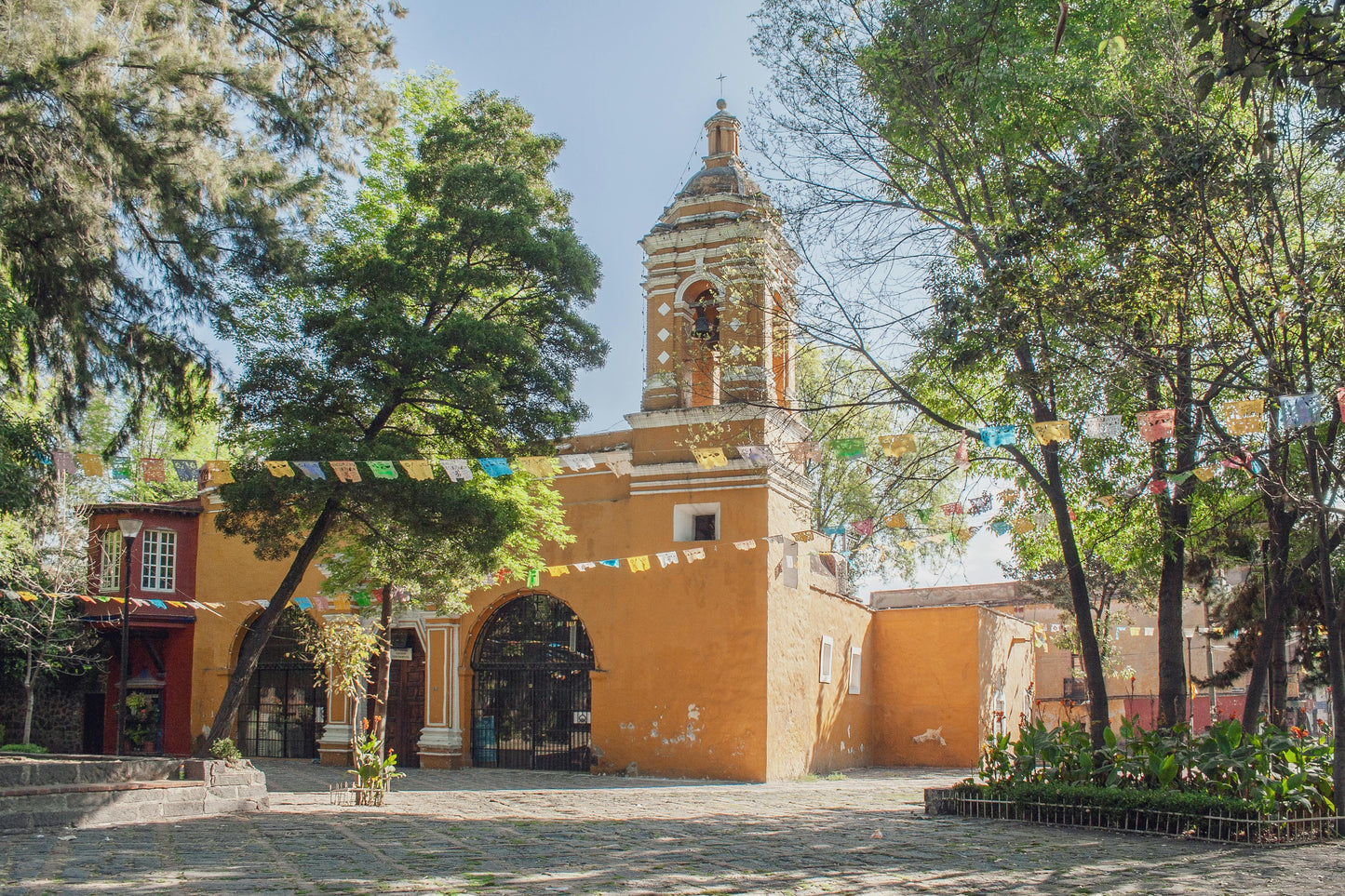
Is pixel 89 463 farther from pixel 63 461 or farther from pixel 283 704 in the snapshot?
pixel 283 704

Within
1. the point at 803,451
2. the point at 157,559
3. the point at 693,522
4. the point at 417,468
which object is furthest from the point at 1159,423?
the point at 157,559

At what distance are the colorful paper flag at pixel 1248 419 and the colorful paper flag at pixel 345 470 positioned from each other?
898cm

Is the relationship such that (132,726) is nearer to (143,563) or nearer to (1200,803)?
(143,563)

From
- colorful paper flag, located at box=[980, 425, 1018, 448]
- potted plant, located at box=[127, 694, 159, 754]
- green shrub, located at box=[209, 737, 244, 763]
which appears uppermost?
colorful paper flag, located at box=[980, 425, 1018, 448]

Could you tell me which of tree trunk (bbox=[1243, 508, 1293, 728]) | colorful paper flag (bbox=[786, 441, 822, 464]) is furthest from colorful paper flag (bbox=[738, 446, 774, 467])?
tree trunk (bbox=[1243, 508, 1293, 728])

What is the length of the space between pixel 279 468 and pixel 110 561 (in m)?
12.8

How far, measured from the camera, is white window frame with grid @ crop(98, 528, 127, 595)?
2250 cm

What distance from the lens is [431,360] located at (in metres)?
13.1

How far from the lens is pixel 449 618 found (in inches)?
767

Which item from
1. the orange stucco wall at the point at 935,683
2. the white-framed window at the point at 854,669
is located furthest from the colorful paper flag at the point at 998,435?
the orange stucco wall at the point at 935,683

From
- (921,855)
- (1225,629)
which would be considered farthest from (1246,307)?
(1225,629)

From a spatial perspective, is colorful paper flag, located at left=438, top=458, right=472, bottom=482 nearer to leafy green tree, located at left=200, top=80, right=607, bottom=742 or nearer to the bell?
leafy green tree, located at left=200, top=80, right=607, bottom=742

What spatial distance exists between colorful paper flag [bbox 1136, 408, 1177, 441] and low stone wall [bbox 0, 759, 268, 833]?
9.85m

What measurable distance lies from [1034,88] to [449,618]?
1312 centimetres
